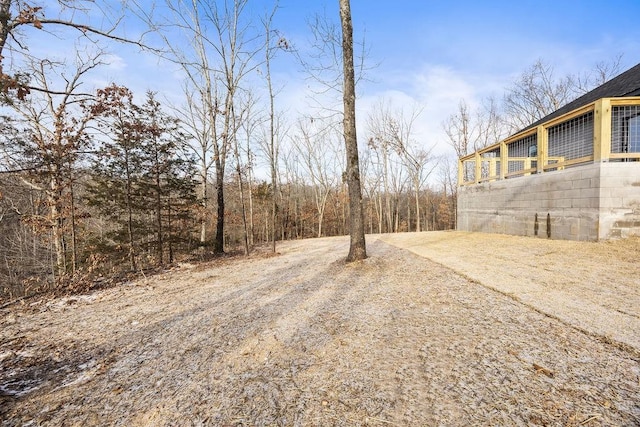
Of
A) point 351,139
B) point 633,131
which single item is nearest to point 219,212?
point 351,139

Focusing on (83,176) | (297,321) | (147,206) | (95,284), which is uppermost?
(83,176)

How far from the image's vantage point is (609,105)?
5156 mm

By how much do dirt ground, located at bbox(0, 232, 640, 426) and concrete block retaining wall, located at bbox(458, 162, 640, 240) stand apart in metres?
1.24

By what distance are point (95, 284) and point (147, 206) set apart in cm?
371

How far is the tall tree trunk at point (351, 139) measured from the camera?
5.36 m

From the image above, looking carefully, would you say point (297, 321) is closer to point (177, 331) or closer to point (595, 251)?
point (177, 331)

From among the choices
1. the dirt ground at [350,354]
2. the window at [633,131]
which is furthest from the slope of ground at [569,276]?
the window at [633,131]

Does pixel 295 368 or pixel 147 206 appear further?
pixel 147 206

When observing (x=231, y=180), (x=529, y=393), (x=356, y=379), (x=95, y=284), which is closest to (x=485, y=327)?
(x=529, y=393)

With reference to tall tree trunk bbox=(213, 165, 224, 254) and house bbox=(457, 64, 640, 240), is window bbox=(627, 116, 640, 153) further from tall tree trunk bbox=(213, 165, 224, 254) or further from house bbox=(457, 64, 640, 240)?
tall tree trunk bbox=(213, 165, 224, 254)

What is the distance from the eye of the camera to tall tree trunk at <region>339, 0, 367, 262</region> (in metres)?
5.36

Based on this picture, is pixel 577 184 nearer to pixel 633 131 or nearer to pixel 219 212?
pixel 633 131

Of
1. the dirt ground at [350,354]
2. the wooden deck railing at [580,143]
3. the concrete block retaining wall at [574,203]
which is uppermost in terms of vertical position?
the wooden deck railing at [580,143]

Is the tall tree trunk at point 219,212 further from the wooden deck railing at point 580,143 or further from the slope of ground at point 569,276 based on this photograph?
the wooden deck railing at point 580,143
